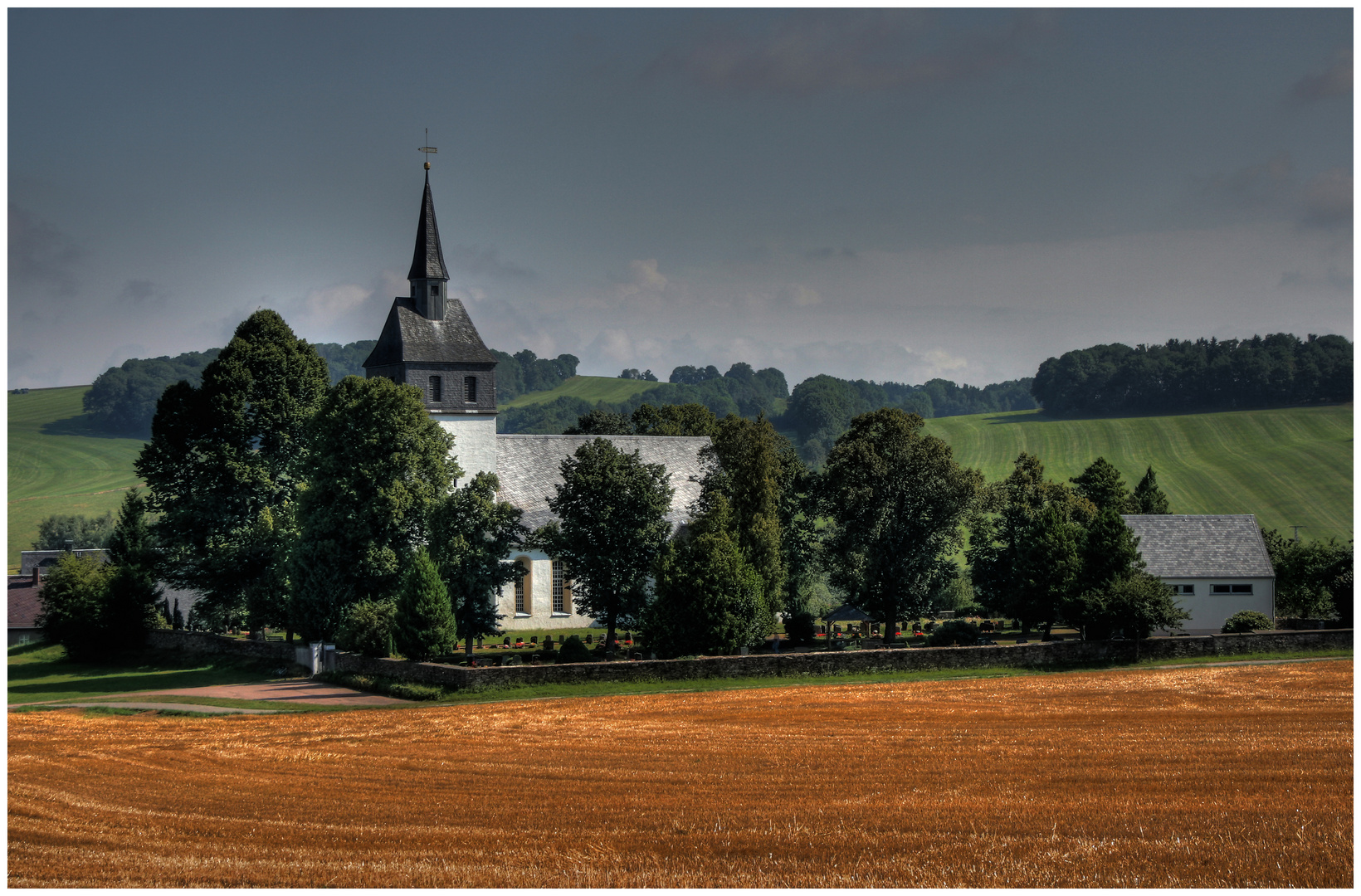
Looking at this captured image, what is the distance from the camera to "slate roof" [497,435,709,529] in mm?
69188

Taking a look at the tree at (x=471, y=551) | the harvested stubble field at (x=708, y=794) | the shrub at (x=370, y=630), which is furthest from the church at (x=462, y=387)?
the harvested stubble field at (x=708, y=794)

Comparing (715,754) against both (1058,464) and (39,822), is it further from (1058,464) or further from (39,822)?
(1058,464)

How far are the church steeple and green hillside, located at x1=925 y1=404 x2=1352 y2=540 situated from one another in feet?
222

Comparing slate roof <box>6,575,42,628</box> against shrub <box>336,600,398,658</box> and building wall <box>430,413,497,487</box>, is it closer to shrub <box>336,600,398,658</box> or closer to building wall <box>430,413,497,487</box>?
building wall <box>430,413,497,487</box>

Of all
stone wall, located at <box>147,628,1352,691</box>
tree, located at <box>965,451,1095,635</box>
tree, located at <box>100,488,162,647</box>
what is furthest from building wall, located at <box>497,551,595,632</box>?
tree, located at <box>965,451,1095,635</box>

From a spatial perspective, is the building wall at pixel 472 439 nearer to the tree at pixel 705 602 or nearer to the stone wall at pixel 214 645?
the stone wall at pixel 214 645

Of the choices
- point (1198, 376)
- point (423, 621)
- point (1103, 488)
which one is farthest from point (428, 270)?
point (1198, 376)

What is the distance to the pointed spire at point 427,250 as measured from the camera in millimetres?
66875

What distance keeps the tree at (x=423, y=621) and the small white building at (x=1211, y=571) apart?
32.6 meters

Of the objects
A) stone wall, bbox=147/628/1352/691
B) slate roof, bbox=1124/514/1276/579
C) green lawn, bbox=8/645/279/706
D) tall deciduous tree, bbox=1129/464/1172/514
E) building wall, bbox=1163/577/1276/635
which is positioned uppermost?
tall deciduous tree, bbox=1129/464/1172/514

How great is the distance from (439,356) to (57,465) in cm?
11490

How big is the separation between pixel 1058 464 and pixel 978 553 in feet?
256

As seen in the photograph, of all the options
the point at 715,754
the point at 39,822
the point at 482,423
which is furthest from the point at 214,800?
the point at 482,423

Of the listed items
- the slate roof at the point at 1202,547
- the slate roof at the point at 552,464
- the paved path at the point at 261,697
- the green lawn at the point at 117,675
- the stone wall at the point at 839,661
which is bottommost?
the green lawn at the point at 117,675
